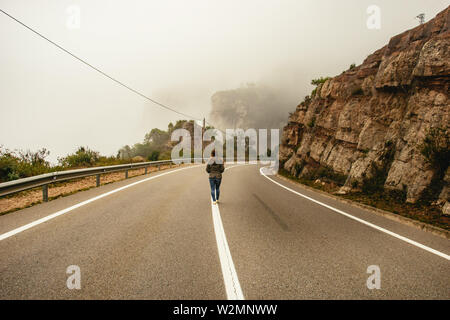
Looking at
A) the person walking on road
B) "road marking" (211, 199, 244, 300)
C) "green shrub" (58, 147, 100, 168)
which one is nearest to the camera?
"road marking" (211, 199, 244, 300)

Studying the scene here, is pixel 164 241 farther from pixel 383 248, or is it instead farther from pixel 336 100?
pixel 336 100

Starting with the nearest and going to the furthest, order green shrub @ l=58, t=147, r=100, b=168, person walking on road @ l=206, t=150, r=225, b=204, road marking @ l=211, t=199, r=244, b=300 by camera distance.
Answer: road marking @ l=211, t=199, r=244, b=300, person walking on road @ l=206, t=150, r=225, b=204, green shrub @ l=58, t=147, r=100, b=168

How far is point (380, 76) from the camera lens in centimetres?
1190

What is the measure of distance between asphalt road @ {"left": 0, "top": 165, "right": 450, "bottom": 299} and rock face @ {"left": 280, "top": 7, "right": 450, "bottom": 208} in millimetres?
4102

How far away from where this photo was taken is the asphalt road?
2500mm

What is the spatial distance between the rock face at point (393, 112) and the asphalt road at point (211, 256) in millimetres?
4102

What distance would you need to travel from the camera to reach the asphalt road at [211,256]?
2500 millimetres
